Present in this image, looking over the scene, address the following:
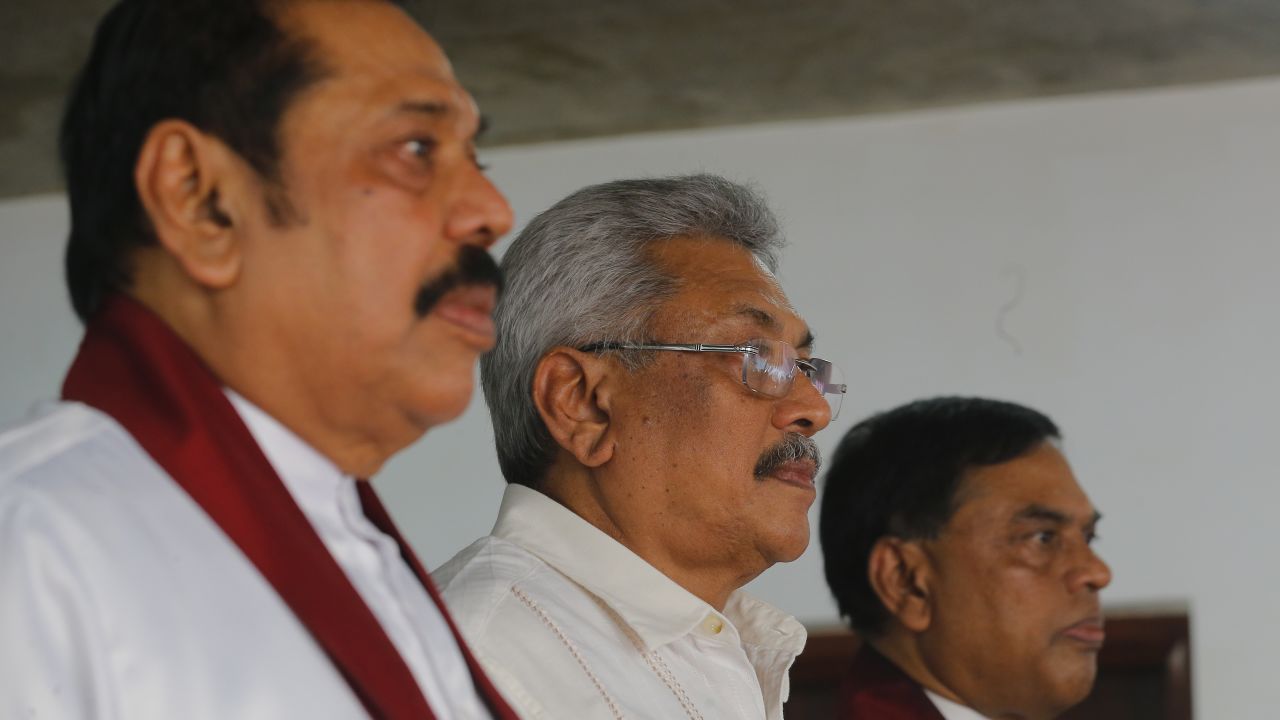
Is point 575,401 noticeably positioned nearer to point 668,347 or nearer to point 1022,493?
point 668,347

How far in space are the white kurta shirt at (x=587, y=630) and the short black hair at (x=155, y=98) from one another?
0.81m

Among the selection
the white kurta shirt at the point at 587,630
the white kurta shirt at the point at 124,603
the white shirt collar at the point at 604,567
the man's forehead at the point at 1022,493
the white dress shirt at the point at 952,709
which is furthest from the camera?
the man's forehead at the point at 1022,493

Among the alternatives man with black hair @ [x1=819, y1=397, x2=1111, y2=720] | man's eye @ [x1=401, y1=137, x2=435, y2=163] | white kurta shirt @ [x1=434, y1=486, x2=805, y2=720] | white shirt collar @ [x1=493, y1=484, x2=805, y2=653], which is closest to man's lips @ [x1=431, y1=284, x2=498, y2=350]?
man's eye @ [x1=401, y1=137, x2=435, y2=163]

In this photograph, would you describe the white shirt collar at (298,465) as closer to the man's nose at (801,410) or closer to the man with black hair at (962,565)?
the man's nose at (801,410)

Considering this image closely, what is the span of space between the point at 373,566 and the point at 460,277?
0.99ft

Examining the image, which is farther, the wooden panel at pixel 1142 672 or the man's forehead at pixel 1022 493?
the wooden panel at pixel 1142 672

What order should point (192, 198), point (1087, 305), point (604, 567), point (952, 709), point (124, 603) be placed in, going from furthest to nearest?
point (1087, 305)
point (952, 709)
point (604, 567)
point (192, 198)
point (124, 603)

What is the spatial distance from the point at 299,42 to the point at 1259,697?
392cm

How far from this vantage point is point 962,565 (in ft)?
10.1

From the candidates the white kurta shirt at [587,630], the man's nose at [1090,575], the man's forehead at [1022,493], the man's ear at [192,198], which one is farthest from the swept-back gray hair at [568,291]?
the man's nose at [1090,575]

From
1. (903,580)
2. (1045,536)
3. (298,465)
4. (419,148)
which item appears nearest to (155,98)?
(419,148)

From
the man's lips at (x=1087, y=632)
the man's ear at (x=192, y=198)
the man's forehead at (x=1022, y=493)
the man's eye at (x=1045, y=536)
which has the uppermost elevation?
the man's ear at (x=192, y=198)

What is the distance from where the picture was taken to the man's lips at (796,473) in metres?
2.34

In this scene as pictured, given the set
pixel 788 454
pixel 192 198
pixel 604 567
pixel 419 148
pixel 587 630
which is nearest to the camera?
pixel 192 198
